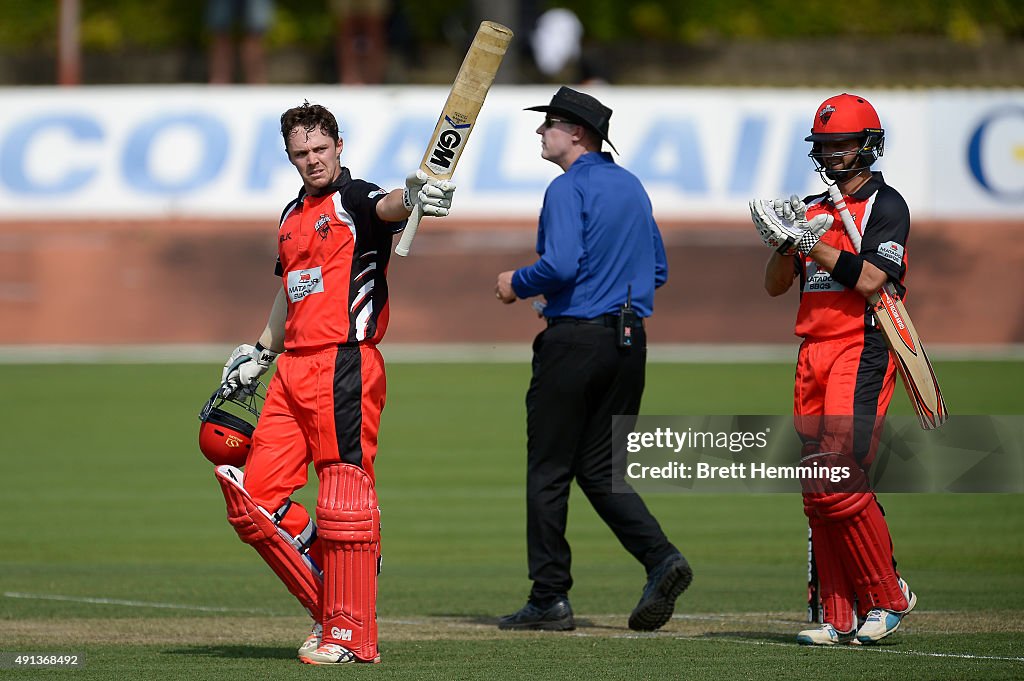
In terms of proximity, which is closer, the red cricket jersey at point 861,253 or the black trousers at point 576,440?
the red cricket jersey at point 861,253

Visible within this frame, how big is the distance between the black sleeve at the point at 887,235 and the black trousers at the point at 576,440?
1.11 m

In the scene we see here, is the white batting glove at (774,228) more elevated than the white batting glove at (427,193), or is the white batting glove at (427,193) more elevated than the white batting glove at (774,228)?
the white batting glove at (427,193)

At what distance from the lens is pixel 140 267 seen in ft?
63.5

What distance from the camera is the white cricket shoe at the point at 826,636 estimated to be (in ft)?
23.1

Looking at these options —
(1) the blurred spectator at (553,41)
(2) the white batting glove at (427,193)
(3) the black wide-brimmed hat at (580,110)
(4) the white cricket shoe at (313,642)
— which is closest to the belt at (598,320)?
(3) the black wide-brimmed hat at (580,110)

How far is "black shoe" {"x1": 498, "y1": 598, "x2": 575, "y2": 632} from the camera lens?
24.7 ft

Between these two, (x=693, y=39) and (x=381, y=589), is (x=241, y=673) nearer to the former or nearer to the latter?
(x=381, y=589)

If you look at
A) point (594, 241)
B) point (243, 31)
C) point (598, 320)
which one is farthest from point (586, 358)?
point (243, 31)

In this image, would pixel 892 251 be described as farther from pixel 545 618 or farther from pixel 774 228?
pixel 545 618

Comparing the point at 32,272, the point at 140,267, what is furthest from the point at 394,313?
the point at 32,272

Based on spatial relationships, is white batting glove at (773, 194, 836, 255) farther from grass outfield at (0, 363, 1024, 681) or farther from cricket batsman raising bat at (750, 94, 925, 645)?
grass outfield at (0, 363, 1024, 681)

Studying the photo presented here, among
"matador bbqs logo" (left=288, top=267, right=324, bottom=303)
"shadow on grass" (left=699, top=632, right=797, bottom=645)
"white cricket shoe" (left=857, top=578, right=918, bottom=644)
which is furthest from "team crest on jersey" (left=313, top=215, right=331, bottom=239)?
"white cricket shoe" (left=857, top=578, right=918, bottom=644)

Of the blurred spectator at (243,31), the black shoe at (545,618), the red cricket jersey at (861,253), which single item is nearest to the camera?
the red cricket jersey at (861,253)

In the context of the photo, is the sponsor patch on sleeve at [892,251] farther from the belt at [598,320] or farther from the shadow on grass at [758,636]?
the shadow on grass at [758,636]
